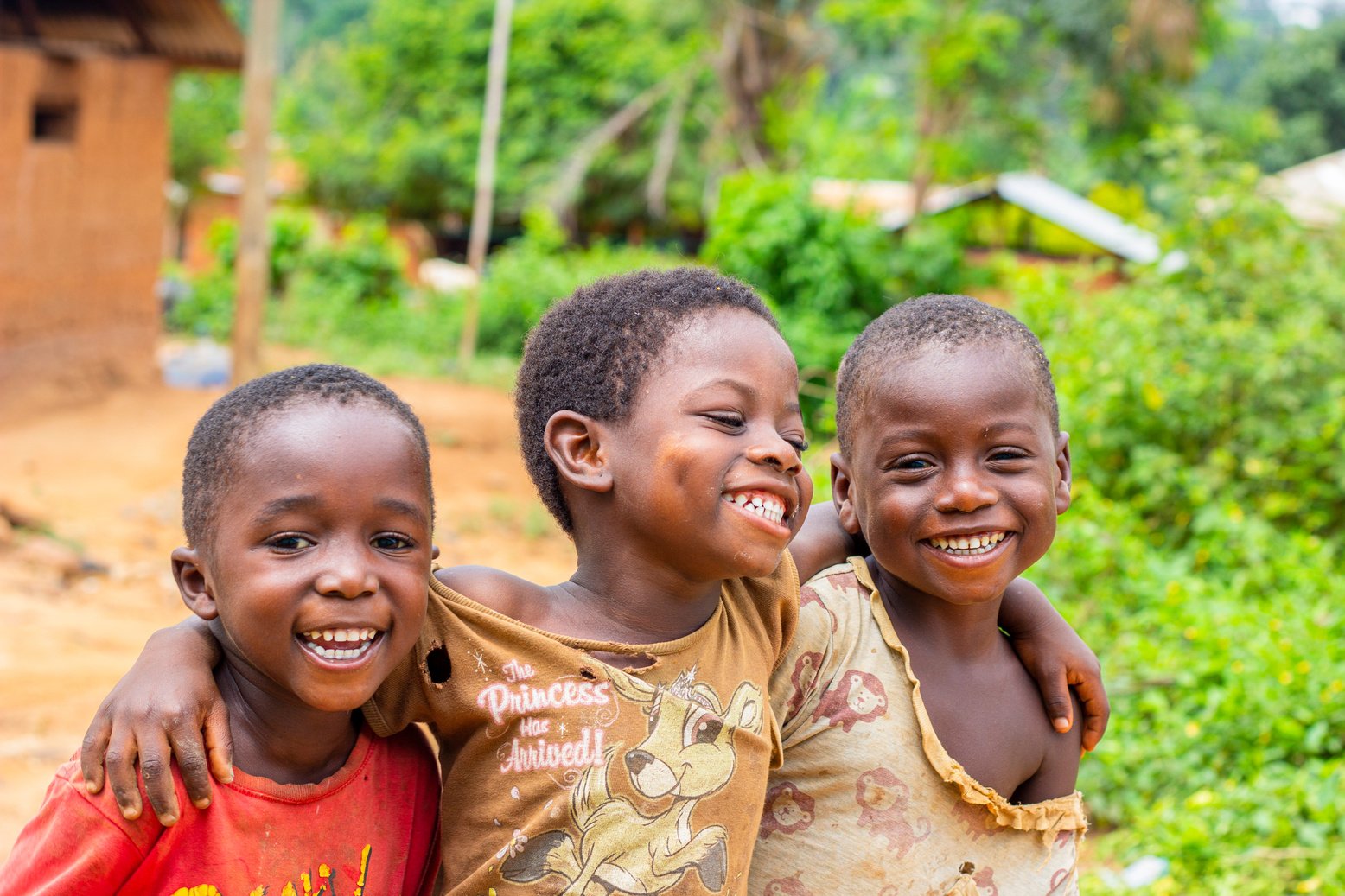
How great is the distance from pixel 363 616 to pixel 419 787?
36 cm

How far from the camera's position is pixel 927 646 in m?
1.96

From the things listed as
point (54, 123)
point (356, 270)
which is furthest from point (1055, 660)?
point (356, 270)

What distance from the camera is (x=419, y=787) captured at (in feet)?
5.73

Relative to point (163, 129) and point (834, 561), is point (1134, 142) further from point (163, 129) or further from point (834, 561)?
point (834, 561)

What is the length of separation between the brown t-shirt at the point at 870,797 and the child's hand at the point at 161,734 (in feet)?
2.68

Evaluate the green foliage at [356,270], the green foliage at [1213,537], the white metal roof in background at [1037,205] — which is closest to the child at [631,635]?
the green foliage at [1213,537]

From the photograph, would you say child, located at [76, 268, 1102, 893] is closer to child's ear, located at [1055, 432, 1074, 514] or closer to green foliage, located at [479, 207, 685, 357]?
child's ear, located at [1055, 432, 1074, 514]

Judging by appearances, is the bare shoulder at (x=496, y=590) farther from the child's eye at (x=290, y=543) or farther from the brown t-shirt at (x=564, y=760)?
the child's eye at (x=290, y=543)

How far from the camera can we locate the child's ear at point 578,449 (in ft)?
5.69

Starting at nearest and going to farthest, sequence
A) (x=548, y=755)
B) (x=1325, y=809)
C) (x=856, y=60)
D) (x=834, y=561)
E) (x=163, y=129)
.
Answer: (x=548, y=755)
(x=834, y=561)
(x=1325, y=809)
(x=163, y=129)
(x=856, y=60)

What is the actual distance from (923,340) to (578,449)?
543 millimetres

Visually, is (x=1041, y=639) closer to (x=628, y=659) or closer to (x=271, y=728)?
(x=628, y=659)

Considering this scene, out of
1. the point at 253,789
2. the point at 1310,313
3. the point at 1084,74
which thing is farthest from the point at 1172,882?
the point at 1084,74

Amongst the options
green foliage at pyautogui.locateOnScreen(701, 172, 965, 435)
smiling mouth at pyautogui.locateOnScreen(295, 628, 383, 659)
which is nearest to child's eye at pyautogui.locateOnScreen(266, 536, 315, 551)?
smiling mouth at pyautogui.locateOnScreen(295, 628, 383, 659)
